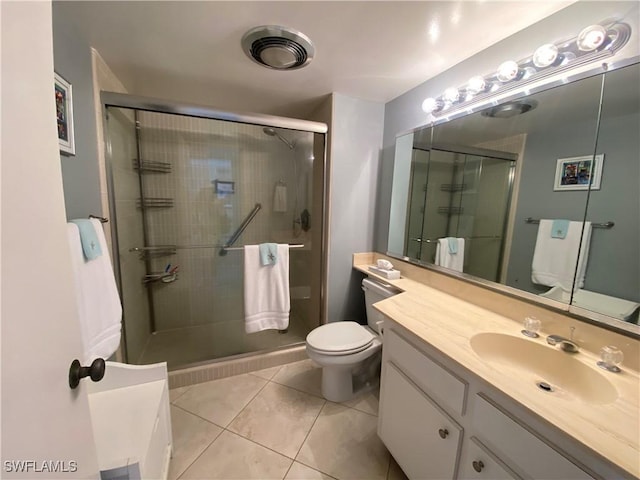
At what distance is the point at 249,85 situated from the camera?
71.0 inches

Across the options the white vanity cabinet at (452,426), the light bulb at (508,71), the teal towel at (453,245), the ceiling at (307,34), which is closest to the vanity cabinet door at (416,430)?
the white vanity cabinet at (452,426)

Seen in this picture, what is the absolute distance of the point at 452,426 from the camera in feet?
2.96

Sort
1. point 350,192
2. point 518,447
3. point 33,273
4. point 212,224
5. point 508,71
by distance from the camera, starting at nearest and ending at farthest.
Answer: point 33,273 → point 518,447 → point 508,71 → point 350,192 → point 212,224

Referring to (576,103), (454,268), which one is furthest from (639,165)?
(454,268)

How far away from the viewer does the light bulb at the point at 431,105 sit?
155 cm

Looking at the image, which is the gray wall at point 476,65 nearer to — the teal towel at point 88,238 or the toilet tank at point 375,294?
the toilet tank at point 375,294

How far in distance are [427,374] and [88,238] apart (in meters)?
1.50

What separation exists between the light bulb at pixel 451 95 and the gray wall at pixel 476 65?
0.10m

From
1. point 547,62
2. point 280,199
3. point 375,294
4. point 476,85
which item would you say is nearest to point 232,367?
point 375,294

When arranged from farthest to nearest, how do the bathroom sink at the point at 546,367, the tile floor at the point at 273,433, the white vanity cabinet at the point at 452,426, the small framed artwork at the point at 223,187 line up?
1. the small framed artwork at the point at 223,187
2. the tile floor at the point at 273,433
3. the bathroom sink at the point at 546,367
4. the white vanity cabinet at the point at 452,426

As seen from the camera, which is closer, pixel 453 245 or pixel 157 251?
pixel 453 245

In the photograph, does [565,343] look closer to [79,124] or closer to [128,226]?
[79,124]

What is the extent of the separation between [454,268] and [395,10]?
136cm

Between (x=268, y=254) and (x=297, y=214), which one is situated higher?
(x=297, y=214)
